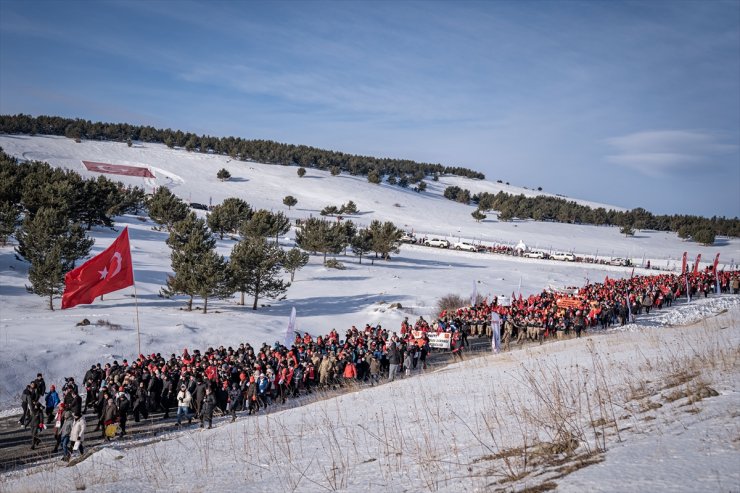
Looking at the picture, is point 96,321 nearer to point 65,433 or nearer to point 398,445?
point 65,433

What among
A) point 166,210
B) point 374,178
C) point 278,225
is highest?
point 374,178

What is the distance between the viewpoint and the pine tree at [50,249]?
1096 inches

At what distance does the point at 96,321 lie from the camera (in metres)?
25.8

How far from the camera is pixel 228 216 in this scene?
61688 millimetres


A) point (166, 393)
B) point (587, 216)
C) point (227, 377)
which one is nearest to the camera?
point (227, 377)

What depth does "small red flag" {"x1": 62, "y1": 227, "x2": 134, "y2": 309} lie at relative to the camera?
17031 mm

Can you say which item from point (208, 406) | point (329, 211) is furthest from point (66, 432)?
point (329, 211)

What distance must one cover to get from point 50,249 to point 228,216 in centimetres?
3187

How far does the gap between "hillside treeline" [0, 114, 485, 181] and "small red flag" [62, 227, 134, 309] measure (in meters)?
132

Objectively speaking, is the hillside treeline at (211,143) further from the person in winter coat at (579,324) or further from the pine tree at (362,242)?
the person in winter coat at (579,324)

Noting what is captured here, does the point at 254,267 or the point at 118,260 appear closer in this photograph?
the point at 118,260

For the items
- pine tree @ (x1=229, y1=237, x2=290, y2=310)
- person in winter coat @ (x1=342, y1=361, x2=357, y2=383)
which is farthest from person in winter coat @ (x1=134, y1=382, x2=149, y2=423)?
pine tree @ (x1=229, y1=237, x2=290, y2=310)

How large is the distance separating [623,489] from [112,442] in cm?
1248

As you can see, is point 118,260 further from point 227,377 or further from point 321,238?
point 321,238
